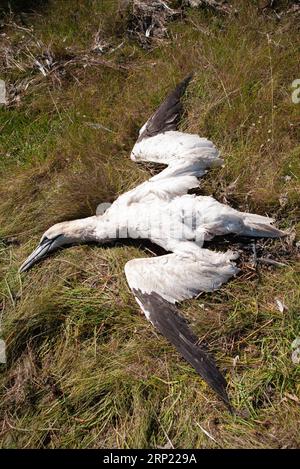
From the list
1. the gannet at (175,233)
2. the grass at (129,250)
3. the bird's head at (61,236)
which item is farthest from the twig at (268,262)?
the bird's head at (61,236)

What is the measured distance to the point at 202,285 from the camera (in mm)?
3006

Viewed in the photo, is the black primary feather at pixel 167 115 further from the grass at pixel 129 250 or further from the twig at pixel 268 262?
the twig at pixel 268 262

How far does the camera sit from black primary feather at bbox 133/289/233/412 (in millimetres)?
2729

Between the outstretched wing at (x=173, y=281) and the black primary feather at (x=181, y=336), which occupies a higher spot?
the outstretched wing at (x=173, y=281)

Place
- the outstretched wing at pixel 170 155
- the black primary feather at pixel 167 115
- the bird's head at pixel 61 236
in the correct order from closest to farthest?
1. the outstretched wing at pixel 170 155
2. the bird's head at pixel 61 236
3. the black primary feather at pixel 167 115

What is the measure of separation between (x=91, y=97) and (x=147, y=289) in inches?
82.7

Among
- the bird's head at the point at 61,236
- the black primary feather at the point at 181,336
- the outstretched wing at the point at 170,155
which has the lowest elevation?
the black primary feather at the point at 181,336

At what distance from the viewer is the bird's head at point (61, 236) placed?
11.3 ft

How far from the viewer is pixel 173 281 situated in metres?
2.99

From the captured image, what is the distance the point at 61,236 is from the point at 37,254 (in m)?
0.21

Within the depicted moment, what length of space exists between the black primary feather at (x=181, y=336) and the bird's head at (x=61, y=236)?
64cm

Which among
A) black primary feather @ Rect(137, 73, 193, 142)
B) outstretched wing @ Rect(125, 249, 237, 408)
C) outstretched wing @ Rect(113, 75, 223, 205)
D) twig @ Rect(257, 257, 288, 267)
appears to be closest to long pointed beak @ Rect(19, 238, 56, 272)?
outstretched wing @ Rect(113, 75, 223, 205)

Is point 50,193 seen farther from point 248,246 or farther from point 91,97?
point 248,246
